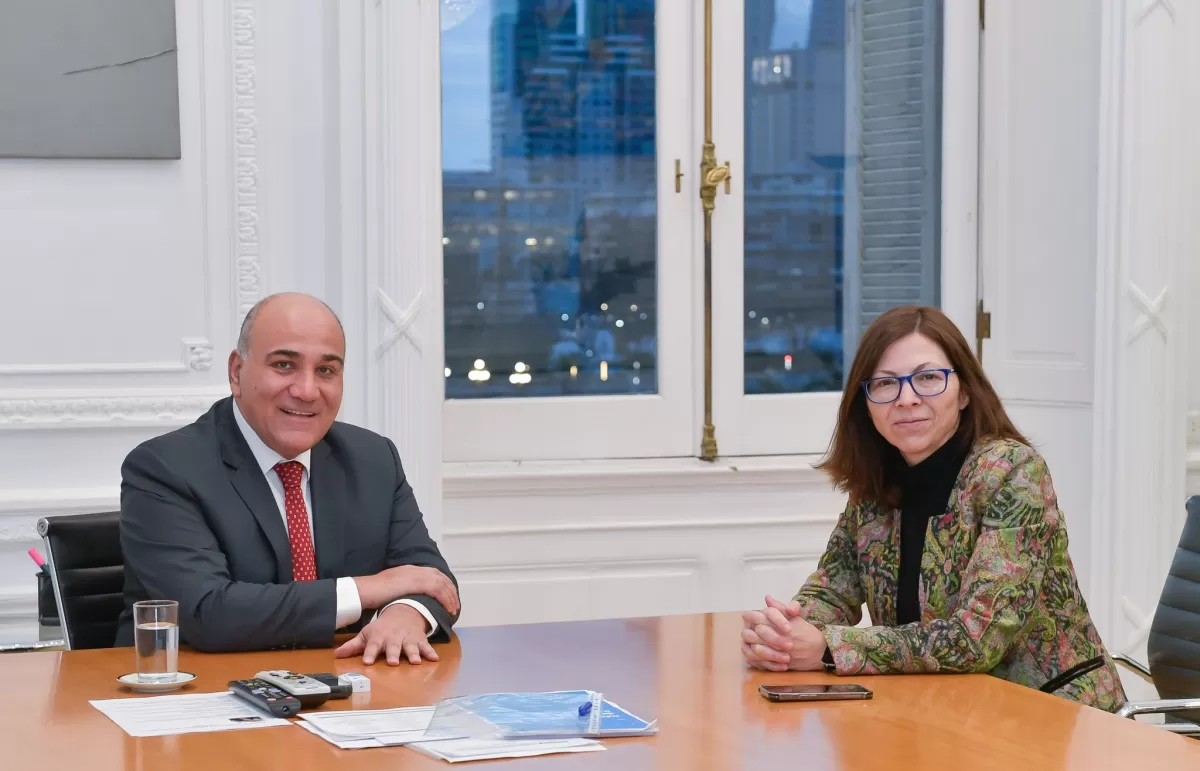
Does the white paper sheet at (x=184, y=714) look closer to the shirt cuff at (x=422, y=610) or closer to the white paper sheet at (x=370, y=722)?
the white paper sheet at (x=370, y=722)

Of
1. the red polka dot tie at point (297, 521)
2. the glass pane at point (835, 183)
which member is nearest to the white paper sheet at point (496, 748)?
the red polka dot tie at point (297, 521)

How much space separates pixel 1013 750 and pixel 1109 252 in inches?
104

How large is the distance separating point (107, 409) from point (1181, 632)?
2.63 metres

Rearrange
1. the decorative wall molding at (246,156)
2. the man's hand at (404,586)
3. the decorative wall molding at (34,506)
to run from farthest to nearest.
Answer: the decorative wall molding at (246,156) < the decorative wall molding at (34,506) < the man's hand at (404,586)

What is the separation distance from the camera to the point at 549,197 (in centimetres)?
432

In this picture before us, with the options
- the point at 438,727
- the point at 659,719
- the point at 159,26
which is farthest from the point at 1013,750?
the point at 159,26

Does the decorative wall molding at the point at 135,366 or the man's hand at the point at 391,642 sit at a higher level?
the decorative wall molding at the point at 135,366

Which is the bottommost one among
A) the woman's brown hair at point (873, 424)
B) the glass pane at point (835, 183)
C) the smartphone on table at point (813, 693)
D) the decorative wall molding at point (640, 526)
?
the decorative wall molding at point (640, 526)

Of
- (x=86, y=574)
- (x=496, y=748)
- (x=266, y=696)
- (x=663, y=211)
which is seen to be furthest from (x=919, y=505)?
(x=663, y=211)

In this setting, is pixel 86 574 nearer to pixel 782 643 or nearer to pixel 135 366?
pixel 135 366

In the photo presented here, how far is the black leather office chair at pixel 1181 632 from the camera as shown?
9.19 feet

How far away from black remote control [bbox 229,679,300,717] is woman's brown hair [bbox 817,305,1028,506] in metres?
1.15

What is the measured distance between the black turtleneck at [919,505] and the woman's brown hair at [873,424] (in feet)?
0.09

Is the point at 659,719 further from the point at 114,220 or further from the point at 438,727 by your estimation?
the point at 114,220
